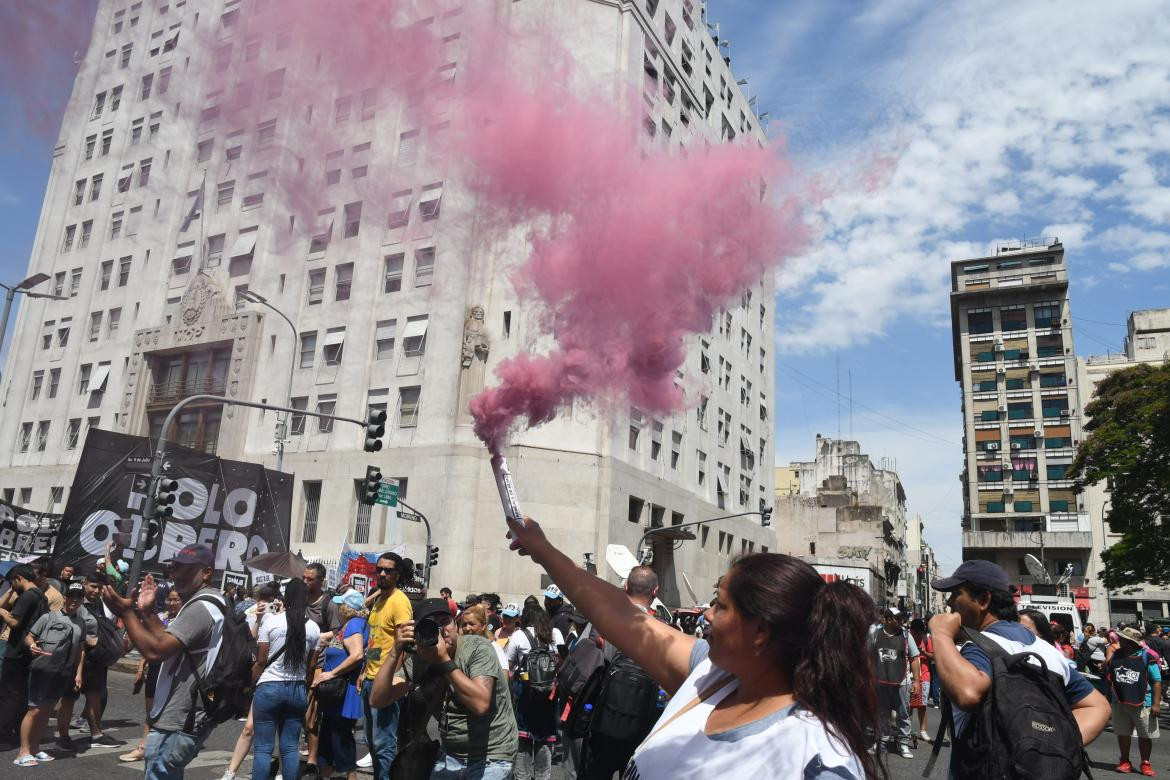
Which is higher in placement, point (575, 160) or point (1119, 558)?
point (575, 160)

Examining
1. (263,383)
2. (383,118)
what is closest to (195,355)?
(263,383)

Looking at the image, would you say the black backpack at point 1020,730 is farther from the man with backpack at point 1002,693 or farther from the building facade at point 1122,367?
the building facade at point 1122,367

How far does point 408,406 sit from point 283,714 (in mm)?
26505

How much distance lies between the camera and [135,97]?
→ 32.7 meters

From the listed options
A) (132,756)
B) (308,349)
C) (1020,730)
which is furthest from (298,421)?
(1020,730)

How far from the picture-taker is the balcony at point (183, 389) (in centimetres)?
3609

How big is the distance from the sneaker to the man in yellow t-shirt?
14.3ft

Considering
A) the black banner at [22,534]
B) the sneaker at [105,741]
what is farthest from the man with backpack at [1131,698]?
the black banner at [22,534]

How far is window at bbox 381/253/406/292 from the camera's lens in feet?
109

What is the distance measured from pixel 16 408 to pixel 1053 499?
7051 cm

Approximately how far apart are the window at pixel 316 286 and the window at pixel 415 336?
5009 millimetres

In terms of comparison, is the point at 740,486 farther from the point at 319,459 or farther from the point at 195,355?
the point at 195,355

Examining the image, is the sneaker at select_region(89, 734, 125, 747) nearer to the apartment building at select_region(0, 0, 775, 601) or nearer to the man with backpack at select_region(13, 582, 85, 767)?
the man with backpack at select_region(13, 582, 85, 767)

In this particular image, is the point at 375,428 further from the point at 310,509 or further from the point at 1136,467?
the point at 1136,467
